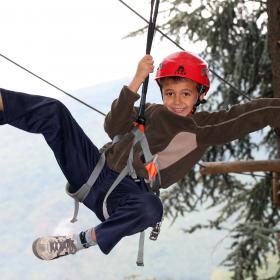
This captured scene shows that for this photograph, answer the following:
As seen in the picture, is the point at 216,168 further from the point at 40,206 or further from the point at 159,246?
the point at 40,206

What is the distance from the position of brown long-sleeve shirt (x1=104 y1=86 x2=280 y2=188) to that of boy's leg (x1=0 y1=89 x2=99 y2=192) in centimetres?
16

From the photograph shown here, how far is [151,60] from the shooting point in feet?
10.9

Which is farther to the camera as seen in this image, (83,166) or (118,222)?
(83,166)

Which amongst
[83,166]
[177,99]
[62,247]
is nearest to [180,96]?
[177,99]

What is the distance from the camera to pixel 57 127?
11.4ft

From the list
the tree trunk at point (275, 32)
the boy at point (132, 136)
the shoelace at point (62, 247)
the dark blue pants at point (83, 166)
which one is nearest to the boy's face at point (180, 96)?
the boy at point (132, 136)

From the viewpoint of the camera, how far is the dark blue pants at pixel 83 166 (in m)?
3.41

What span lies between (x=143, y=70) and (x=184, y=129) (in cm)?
52

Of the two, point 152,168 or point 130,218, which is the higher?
point 152,168

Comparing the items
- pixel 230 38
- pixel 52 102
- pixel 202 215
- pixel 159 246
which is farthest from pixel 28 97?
pixel 202 215

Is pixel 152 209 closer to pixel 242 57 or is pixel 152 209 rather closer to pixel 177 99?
pixel 177 99

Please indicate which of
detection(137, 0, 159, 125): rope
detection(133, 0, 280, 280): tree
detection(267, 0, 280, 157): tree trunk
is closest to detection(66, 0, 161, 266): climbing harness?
detection(137, 0, 159, 125): rope

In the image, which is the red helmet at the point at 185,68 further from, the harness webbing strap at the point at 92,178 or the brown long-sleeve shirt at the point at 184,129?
the harness webbing strap at the point at 92,178

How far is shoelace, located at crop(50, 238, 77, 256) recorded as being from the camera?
3576mm
